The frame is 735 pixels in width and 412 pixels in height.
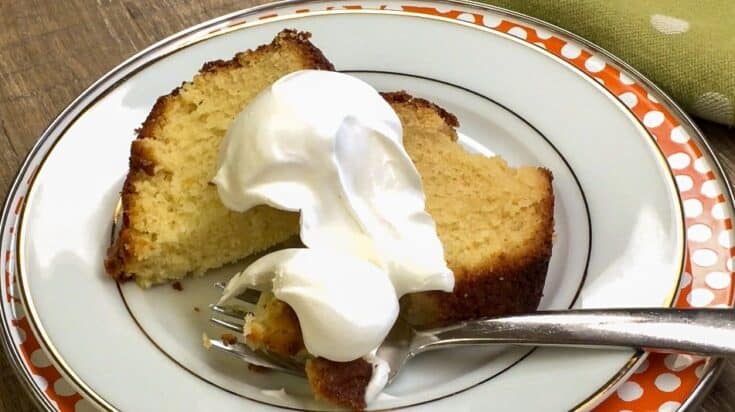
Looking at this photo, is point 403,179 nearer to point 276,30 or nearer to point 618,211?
point 618,211

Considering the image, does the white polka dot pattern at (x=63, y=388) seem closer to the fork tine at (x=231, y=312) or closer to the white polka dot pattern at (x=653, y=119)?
the fork tine at (x=231, y=312)

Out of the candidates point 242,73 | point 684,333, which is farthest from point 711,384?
point 242,73

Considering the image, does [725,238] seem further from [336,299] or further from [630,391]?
[336,299]

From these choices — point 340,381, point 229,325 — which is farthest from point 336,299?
point 229,325

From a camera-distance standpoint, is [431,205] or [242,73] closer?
[431,205]

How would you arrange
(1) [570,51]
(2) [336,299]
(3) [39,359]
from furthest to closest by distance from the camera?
(1) [570,51] → (3) [39,359] → (2) [336,299]

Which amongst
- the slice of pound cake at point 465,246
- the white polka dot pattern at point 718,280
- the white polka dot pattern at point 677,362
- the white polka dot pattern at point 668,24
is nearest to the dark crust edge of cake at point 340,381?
the slice of pound cake at point 465,246
